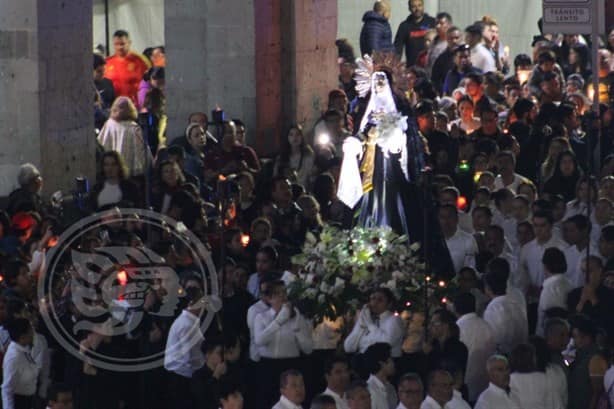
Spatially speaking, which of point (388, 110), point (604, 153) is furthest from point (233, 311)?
point (604, 153)

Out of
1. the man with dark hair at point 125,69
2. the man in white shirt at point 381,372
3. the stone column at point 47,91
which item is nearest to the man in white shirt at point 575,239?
the man in white shirt at point 381,372

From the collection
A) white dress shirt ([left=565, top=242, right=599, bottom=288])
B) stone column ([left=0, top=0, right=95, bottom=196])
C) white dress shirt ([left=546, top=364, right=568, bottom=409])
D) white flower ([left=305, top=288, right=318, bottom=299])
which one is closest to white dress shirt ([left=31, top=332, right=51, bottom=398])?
white flower ([left=305, top=288, right=318, bottom=299])

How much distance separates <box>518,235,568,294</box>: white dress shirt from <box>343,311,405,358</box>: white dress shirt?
2.41 meters

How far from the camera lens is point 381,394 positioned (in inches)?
699

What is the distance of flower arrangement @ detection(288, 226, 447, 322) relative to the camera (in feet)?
64.3

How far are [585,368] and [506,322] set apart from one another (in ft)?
4.32

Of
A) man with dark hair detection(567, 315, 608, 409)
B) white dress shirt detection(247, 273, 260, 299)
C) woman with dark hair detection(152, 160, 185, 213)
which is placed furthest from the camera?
woman with dark hair detection(152, 160, 185, 213)

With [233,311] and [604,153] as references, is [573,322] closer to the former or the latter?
[233,311]

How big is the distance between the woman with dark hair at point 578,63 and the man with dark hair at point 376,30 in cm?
258

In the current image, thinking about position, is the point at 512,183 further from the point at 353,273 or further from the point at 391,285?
the point at 391,285

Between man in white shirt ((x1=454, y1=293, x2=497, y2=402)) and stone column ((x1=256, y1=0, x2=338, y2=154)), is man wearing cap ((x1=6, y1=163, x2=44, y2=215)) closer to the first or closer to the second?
stone column ((x1=256, y1=0, x2=338, y2=154))

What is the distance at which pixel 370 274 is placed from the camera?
1988cm

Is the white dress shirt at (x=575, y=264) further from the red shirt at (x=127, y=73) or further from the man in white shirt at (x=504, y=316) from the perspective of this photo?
the red shirt at (x=127, y=73)

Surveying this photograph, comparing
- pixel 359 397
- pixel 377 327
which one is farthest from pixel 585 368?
pixel 359 397
